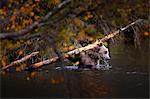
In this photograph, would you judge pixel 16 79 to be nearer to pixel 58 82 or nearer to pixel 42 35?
pixel 58 82

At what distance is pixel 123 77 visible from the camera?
60.6 feet

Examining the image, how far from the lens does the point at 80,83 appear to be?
17219mm

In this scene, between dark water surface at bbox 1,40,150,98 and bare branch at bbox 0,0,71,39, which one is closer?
bare branch at bbox 0,0,71,39

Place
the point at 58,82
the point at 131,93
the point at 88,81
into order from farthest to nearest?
the point at 88,81
the point at 58,82
the point at 131,93

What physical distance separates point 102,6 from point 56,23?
1322 millimetres

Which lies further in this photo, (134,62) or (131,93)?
(134,62)

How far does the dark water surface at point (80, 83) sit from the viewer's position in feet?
49.6

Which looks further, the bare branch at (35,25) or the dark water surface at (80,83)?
the dark water surface at (80,83)

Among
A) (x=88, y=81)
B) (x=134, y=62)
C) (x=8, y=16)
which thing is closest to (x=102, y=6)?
(x=8, y=16)

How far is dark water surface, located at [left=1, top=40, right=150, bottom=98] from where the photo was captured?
1510 centimetres

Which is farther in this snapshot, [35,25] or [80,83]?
[80,83]

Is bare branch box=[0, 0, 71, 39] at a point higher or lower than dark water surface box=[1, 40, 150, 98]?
higher

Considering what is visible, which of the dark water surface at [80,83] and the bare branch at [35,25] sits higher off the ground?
the bare branch at [35,25]

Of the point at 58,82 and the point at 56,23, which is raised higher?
the point at 56,23
